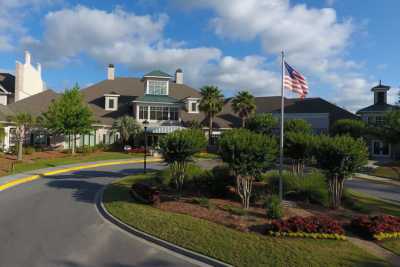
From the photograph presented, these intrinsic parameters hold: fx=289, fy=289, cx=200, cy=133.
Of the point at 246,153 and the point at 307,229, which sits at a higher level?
the point at 246,153

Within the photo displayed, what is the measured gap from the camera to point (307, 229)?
1040cm

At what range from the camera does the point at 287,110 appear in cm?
4819

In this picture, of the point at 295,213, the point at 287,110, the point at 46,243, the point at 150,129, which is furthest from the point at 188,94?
the point at 46,243

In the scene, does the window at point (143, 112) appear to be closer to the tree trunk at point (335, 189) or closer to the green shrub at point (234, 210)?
the green shrub at point (234, 210)

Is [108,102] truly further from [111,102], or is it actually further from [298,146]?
[298,146]

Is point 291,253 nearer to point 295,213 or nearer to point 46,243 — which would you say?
point 295,213

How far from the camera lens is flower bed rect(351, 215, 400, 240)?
34.2 feet

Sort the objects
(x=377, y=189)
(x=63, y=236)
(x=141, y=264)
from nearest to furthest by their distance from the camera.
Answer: (x=141, y=264)
(x=63, y=236)
(x=377, y=189)

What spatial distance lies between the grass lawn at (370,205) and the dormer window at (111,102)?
118 ft

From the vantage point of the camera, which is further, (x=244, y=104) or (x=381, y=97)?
(x=381, y=97)

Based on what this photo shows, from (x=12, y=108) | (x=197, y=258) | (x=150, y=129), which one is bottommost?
(x=197, y=258)

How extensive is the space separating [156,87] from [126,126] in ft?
27.5

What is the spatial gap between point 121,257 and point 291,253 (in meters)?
5.23

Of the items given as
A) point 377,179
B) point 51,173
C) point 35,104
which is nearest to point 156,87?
point 35,104
